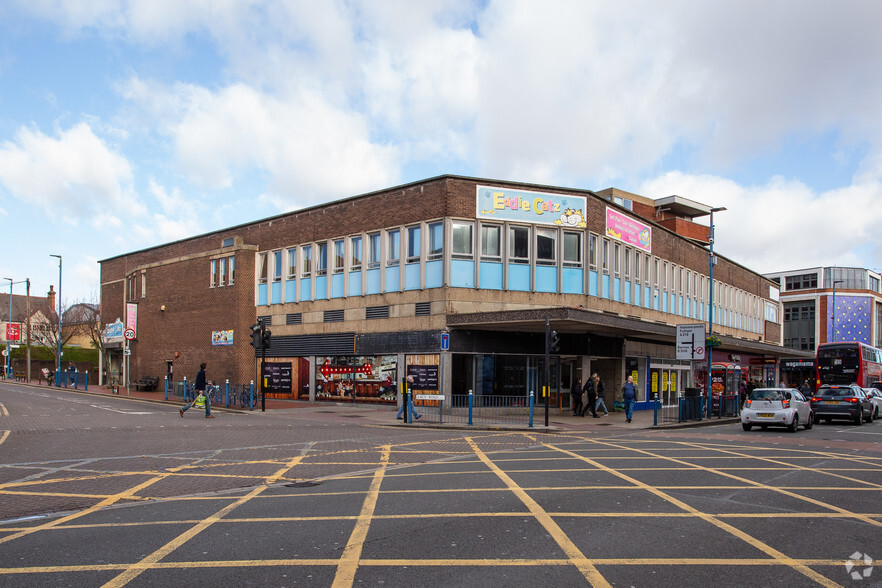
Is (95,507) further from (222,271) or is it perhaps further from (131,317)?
(131,317)

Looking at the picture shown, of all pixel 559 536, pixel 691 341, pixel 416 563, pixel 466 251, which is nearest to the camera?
pixel 416 563

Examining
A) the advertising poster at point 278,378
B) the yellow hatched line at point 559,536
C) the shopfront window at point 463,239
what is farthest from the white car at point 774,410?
the advertising poster at point 278,378

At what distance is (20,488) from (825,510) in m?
11.1

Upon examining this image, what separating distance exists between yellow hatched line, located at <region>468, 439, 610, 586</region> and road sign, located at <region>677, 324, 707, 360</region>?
1535 centimetres

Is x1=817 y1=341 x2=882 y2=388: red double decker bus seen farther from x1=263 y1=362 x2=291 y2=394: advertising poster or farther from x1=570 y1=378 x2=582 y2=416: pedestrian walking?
x1=263 y1=362 x2=291 y2=394: advertising poster

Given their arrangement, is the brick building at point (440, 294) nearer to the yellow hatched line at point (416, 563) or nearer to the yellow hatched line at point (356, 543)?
the yellow hatched line at point (356, 543)

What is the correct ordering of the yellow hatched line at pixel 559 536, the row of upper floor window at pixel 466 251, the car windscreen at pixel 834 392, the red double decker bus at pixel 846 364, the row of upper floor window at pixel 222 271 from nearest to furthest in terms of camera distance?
the yellow hatched line at pixel 559 536 < the car windscreen at pixel 834 392 < the row of upper floor window at pixel 466 251 < the row of upper floor window at pixel 222 271 < the red double decker bus at pixel 846 364

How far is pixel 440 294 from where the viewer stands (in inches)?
1086

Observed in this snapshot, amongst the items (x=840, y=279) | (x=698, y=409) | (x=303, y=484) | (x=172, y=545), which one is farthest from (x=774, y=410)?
(x=840, y=279)

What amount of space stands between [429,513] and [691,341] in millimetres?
18727

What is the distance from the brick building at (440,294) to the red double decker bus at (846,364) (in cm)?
311

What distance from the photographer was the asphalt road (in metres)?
5.86

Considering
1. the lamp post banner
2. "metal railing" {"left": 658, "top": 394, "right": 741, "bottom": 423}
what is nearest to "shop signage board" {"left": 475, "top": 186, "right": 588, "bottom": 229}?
"metal railing" {"left": 658, "top": 394, "right": 741, "bottom": 423}

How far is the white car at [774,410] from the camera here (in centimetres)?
2111
